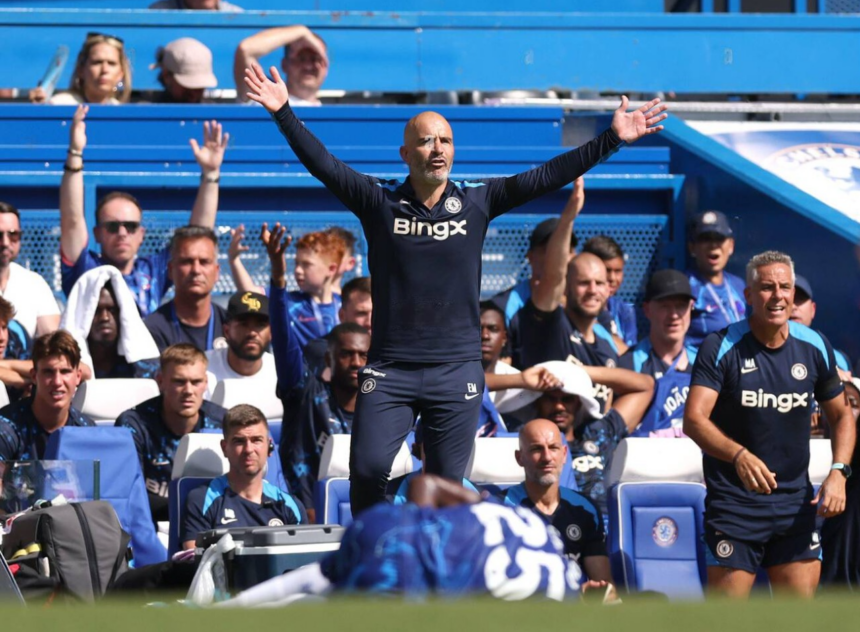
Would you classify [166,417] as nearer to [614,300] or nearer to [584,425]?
[584,425]

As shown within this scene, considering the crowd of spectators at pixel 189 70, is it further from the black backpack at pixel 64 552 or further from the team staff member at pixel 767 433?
the black backpack at pixel 64 552

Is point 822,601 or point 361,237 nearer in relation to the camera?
point 822,601

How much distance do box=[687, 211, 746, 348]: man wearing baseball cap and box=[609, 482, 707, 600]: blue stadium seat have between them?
2.05m

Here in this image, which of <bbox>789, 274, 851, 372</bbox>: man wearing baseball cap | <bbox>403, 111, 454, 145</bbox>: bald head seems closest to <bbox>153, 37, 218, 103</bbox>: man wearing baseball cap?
<bbox>789, 274, 851, 372</bbox>: man wearing baseball cap

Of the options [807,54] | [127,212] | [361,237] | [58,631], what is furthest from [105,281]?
[807,54]

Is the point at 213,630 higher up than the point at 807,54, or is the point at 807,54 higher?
the point at 807,54

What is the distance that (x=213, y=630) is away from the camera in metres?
2.21

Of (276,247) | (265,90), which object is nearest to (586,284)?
(276,247)

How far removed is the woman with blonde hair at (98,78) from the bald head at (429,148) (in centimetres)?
506

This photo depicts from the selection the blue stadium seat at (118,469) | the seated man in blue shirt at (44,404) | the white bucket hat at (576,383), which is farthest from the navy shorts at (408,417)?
the seated man in blue shirt at (44,404)

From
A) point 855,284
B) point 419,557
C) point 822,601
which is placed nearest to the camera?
point 822,601

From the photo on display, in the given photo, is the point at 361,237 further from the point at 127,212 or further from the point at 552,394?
the point at 552,394

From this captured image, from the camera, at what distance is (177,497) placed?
7.11 meters

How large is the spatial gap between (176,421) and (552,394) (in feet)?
6.45
